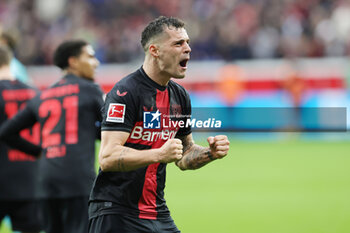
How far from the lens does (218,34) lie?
23.8 meters

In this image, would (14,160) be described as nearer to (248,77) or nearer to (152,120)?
(152,120)

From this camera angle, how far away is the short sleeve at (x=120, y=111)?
442 cm

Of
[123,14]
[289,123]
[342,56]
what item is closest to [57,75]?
[123,14]

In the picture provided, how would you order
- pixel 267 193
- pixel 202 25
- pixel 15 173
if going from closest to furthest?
1. pixel 15 173
2. pixel 267 193
3. pixel 202 25

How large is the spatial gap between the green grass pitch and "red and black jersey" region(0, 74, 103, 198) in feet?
9.81

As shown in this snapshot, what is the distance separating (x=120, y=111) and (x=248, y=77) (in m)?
17.6

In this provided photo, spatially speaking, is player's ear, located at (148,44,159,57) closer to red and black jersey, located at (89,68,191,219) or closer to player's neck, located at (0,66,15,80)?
red and black jersey, located at (89,68,191,219)

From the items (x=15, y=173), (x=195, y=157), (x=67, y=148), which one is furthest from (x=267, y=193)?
(x=195, y=157)

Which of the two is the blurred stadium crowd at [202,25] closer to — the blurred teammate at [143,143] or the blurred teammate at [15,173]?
the blurred teammate at [15,173]

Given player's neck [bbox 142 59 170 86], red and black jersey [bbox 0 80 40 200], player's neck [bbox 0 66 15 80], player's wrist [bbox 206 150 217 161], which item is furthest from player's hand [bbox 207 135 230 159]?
player's neck [bbox 0 66 15 80]

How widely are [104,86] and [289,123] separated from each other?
660cm

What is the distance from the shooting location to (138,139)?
15.2 ft

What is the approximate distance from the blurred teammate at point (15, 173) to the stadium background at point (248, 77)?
2.63 m

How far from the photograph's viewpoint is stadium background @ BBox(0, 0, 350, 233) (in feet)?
35.3
